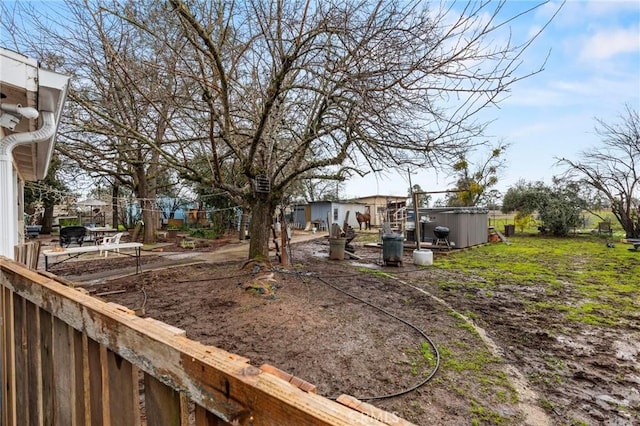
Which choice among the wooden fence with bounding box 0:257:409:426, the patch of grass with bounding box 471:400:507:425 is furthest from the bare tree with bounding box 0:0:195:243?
the patch of grass with bounding box 471:400:507:425

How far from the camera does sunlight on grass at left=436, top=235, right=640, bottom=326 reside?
17.1ft

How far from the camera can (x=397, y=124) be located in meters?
4.71

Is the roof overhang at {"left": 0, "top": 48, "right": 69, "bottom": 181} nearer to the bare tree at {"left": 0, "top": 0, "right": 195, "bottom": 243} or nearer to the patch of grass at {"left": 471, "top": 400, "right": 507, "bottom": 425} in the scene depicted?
the bare tree at {"left": 0, "top": 0, "right": 195, "bottom": 243}

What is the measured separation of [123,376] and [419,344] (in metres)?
3.63

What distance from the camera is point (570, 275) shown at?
7629 mm

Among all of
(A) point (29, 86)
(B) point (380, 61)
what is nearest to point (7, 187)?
(A) point (29, 86)

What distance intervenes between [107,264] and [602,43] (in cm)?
1253

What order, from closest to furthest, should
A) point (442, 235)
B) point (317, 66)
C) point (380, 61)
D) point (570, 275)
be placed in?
point (380, 61)
point (317, 66)
point (570, 275)
point (442, 235)

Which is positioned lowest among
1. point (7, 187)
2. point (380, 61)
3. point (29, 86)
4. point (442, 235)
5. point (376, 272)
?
point (376, 272)

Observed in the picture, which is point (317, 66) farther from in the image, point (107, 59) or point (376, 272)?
point (376, 272)

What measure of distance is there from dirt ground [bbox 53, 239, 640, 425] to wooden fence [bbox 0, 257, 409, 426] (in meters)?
2.14

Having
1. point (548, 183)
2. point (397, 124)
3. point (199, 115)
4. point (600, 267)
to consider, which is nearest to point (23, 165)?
point (199, 115)

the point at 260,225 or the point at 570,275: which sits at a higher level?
the point at 260,225

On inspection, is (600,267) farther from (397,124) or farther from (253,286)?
(253,286)
